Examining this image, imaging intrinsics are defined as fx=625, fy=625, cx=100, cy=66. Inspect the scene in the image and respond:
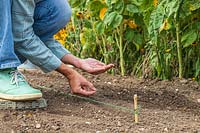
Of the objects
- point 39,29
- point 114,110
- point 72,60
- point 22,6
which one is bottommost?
point 114,110

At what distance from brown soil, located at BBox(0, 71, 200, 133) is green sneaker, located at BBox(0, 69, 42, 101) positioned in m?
0.07

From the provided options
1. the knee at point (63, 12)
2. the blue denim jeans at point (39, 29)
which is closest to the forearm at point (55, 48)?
the blue denim jeans at point (39, 29)

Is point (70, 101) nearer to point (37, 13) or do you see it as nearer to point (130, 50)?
point (37, 13)

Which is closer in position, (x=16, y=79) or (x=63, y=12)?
(x=16, y=79)

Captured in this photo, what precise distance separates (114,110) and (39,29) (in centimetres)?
59

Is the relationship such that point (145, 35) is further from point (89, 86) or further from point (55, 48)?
point (89, 86)

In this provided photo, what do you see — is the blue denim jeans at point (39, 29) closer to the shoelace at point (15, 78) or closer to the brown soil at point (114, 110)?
the shoelace at point (15, 78)

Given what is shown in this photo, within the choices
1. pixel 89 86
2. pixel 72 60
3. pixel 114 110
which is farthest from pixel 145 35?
pixel 114 110

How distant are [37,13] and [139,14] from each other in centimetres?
90

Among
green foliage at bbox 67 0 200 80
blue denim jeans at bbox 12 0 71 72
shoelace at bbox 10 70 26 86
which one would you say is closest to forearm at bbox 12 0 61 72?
blue denim jeans at bbox 12 0 71 72

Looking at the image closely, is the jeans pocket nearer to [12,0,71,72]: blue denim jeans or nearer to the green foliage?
[12,0,71,72]: blue denim jeans

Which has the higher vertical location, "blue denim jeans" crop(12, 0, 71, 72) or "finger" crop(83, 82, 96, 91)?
"blue denim jeans" crop(12, 0, 71, 72)

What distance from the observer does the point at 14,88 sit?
276cm

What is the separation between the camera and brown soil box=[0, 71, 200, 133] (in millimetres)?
2457
